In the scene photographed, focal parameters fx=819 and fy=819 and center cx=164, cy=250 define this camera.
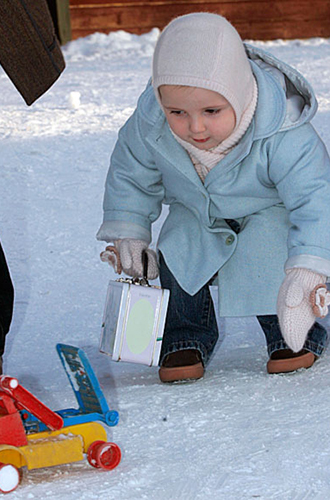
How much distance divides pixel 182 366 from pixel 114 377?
0.14 m

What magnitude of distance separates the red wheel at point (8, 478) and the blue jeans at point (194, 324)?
0.58 m

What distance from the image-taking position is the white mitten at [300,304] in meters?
1.32

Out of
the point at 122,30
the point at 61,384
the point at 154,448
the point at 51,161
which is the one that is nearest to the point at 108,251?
the point at 61,384

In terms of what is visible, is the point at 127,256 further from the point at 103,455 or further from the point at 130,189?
the point at 103,455

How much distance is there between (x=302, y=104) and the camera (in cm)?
149

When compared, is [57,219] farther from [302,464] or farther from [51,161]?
[302,464]

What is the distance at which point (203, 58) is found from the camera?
132 cm

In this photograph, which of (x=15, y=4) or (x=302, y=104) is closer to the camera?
(x=15, y=4)

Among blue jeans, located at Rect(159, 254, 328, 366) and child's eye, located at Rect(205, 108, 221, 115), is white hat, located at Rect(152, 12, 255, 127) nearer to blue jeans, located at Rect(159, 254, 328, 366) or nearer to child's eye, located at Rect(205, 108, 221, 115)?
child's eye, located at Rect(205, 108, 221, 115)

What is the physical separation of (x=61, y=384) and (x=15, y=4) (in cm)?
67

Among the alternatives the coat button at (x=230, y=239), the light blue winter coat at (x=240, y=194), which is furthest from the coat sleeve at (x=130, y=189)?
the coat button at (x=230, y=239)

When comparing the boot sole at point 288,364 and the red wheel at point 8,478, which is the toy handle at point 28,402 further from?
the boot sole at point 288,364

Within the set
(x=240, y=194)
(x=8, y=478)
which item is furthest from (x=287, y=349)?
(x=8, y=478)

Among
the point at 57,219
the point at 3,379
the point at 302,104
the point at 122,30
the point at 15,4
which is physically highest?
the point at 15,4
